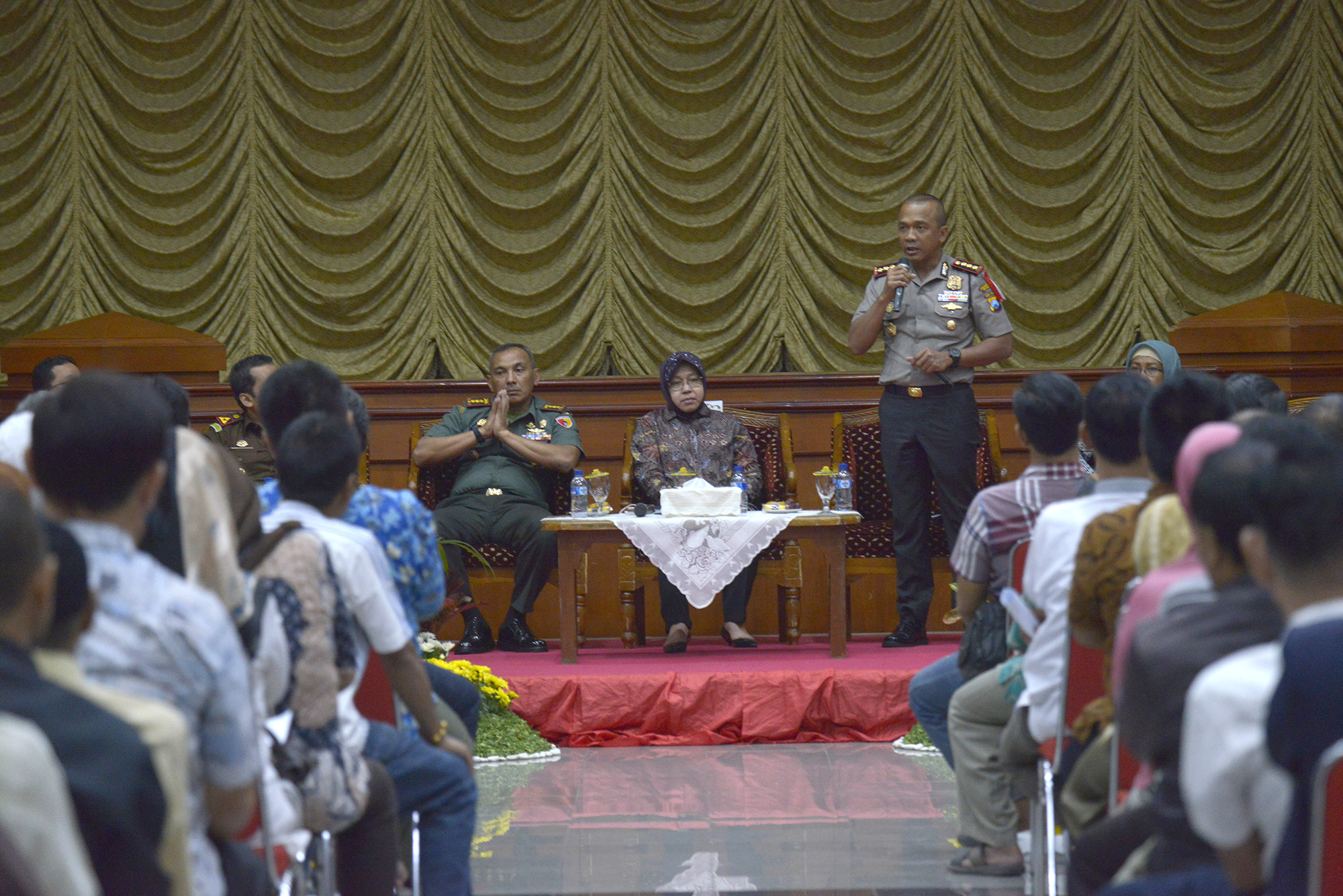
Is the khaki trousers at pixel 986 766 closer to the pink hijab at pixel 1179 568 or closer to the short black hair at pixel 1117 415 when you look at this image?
the short black hair at pixel 1117 415

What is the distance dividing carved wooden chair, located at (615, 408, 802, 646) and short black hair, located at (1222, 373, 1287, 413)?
87.4 inches

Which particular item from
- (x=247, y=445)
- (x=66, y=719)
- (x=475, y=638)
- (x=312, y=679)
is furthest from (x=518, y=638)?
(x=66, y=719)

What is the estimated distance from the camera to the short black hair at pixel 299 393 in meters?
2.77

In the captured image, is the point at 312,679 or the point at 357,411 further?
the point at 357,411

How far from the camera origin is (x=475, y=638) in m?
5.95

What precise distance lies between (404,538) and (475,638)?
10.8 feet

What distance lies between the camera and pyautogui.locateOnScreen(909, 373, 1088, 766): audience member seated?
3141mm

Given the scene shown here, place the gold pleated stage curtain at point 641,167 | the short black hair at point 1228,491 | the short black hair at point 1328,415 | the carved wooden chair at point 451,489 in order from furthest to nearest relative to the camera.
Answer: the gold pleated stage curtain at point 641,167 < the carved wooden chair at point 451,489 < the short black hair at point 1328,415 < the short black hair at point 1228,491

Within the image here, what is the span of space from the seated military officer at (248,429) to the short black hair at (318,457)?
3346mm

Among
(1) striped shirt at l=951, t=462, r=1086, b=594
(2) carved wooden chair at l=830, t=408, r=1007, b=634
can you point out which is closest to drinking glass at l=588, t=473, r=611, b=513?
(2) carved wooden chair at l=830, t=408, r=1007, b=634

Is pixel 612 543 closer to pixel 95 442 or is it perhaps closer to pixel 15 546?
pixel 95 442

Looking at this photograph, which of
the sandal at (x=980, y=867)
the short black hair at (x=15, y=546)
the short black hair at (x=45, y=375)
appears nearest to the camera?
the short black hair at (x=15, y=546)

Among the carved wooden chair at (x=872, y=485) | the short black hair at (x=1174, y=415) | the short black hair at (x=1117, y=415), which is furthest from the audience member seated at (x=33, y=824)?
the carved wooden chair at (x=872, y=485)

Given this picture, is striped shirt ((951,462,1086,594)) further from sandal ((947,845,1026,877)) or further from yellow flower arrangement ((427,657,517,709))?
yellow flower arrangement ((427,657,517,709))
